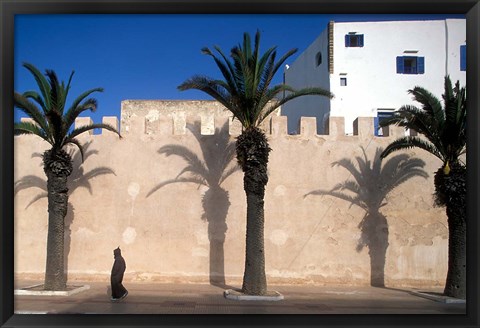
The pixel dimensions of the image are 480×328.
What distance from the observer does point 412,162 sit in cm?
1652

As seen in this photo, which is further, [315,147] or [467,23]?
[315,147]

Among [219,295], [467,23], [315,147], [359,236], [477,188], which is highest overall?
[467,23]

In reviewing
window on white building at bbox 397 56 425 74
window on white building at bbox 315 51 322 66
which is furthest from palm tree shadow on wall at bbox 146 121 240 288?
window on white building at bbox 397 56 425 74

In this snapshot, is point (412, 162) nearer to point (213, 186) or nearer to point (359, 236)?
point (359, 236)

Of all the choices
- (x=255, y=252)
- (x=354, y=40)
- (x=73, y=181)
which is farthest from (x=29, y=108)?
(x=354, y=40)

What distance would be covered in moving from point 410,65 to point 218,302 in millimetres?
15457

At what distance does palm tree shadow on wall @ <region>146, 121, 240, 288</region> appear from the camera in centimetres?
1595

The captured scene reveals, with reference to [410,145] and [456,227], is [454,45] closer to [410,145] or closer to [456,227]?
[410,145]

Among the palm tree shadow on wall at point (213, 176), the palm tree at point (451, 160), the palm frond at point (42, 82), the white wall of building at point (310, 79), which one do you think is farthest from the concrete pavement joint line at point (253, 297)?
the white wall of building at point (310, 79)

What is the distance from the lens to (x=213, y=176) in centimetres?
1620

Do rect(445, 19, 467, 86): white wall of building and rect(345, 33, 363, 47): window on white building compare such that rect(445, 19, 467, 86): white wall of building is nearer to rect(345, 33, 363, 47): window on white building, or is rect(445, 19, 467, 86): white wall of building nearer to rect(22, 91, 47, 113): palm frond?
rect(345, 33, 363, 47): window on white building

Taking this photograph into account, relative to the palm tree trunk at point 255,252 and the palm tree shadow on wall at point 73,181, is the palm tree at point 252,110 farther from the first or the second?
the palm tree shadow on wall at point 73,181
